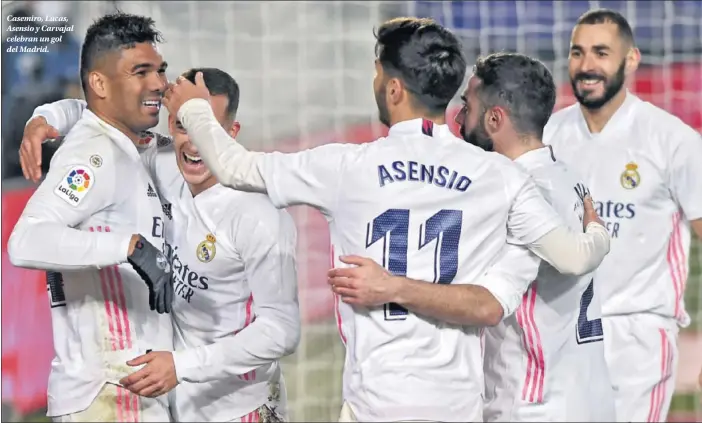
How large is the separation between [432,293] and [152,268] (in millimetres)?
716

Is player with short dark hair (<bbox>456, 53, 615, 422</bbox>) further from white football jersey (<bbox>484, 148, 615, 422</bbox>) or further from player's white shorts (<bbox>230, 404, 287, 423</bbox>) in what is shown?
player's white shorts (<bbox>230, 404, 287, 423</bbox>)

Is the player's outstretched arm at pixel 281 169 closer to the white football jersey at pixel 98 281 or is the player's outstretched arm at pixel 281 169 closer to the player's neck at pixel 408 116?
the player's neck at pixel 408 116

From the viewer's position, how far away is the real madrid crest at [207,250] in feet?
10.8

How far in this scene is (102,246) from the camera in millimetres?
2844

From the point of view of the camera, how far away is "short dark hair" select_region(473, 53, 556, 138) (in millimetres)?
3160

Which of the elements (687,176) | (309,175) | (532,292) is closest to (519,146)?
(532,292)

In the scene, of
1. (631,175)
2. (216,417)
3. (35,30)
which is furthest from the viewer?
(35,30)

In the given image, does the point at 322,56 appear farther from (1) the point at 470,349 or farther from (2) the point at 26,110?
(1) the point at 470,349

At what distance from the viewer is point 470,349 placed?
278 centimetres

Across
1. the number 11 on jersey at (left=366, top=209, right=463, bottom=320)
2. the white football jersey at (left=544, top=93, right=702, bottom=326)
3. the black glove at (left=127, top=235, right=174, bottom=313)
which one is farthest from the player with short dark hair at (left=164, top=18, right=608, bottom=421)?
the white football jersey at (left=544, top=93, right=702, bottom=326)

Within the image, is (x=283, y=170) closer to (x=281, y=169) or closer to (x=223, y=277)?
(x=281, y=169)

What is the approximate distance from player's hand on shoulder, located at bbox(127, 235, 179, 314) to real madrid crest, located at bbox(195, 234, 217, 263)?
422 millimetres

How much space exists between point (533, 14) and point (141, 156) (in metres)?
3.01

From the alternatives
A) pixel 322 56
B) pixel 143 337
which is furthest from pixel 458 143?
pixel 322 56
